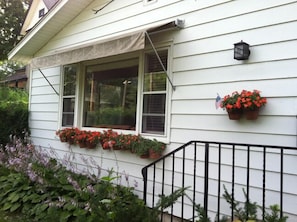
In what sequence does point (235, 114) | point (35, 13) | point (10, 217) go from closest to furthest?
point (235, 114) → point (10, 217) → point (35, 13)

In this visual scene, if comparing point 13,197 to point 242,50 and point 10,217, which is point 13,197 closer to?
point 10,217

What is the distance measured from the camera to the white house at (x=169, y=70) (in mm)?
3305

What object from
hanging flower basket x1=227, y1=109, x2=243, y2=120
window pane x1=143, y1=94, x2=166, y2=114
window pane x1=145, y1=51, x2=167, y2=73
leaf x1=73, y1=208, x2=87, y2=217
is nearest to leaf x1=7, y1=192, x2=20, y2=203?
leaf x1=73, y1=208, x2=87, y2=217

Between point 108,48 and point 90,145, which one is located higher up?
point 108,48

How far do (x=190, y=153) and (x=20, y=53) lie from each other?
17.3 ft

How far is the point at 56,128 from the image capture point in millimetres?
6562

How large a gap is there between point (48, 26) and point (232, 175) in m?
5.09

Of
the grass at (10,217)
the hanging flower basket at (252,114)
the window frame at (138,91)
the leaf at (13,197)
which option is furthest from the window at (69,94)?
the hanging flower basket at (252,114)

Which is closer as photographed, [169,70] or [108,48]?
[169,70]

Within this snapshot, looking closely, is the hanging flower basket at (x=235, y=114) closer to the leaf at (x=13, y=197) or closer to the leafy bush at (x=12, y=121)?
the leaf at (x=13, y=197)

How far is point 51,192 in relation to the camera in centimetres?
447

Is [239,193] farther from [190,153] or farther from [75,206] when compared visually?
[75,206]

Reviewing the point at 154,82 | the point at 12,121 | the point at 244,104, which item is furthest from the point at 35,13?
the point at 244,104

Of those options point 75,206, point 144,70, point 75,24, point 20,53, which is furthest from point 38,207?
point 20,53
